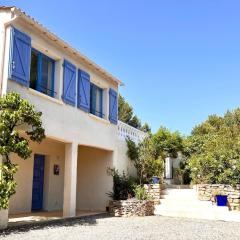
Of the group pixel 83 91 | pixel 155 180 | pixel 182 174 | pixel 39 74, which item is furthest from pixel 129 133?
pixel 182 174

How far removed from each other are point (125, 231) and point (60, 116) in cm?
475

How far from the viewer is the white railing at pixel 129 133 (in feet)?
59.5

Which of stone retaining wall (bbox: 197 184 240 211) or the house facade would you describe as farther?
stone retaining wall (bbox: 197 184 240 211)

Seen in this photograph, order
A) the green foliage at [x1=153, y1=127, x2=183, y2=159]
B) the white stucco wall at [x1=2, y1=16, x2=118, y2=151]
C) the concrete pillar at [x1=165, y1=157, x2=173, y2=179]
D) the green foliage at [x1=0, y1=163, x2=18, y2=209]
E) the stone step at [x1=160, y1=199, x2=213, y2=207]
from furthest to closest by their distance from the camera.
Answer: the concrete pillar at [x1=165, y1=157, x2=173, y2=179] → the green foliage at [x1=153, y1=127, x2=183, y2=159] → the stone step at [x1=160, y1=199, x2=213, y2=207] → the white stucco wall at [x1=2, y1=16, x2=118, y2=151] → the green foliage at [x1=0, y1=163, x2=18, y2=209]

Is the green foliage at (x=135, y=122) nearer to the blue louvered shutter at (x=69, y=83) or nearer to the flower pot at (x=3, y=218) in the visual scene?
the blue louvered shutter at (x=69, y=83)

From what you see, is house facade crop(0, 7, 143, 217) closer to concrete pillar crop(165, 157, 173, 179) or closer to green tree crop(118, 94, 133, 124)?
concrete pillar crop(165, 157, 173, 179)

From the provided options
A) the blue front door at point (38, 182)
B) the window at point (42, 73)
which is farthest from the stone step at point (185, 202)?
the window at point (42, 73)

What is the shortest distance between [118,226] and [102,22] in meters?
8.07

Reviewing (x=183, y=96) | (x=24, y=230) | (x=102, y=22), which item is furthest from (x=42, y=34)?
(x=183, y=96)

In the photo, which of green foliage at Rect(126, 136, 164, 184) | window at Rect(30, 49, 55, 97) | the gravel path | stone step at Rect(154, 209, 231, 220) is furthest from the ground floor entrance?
stone step at Rect(154, 209, 231, 220)

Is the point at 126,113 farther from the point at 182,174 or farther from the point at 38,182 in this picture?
the point at 38,182

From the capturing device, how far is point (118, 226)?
11852 mm

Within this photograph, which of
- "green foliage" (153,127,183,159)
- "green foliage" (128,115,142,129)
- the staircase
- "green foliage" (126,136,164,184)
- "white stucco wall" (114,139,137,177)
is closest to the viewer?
the staircase

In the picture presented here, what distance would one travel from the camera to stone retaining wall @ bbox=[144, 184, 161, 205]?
17044 mm
